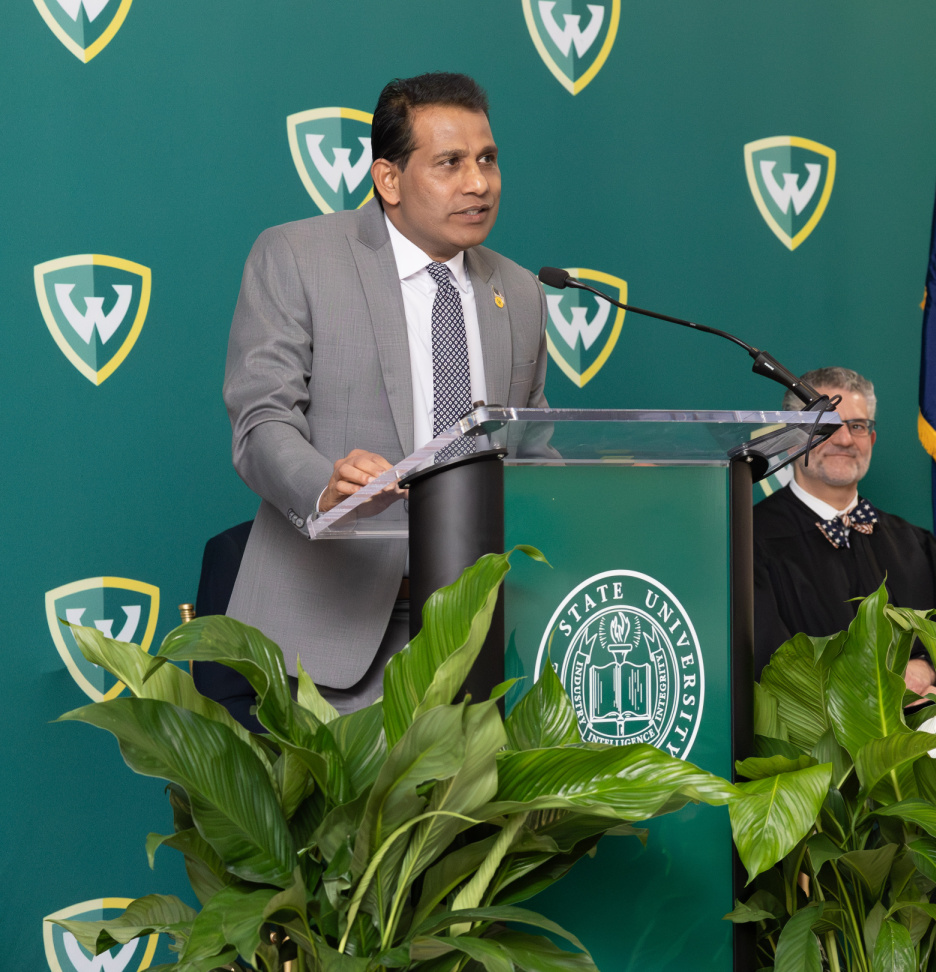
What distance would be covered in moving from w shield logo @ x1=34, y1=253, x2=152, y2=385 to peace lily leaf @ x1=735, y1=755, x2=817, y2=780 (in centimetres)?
188

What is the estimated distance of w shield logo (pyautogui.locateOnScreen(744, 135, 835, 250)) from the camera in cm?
349

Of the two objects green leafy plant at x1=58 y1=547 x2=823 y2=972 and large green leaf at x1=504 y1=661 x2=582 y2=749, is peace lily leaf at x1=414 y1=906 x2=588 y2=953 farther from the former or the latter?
large green leaf at x1=504 y1=661 x2=582 y2=749

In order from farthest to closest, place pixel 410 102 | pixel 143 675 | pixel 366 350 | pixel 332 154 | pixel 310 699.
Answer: pixel 332 154 < pixel 410 102 < pixel 366 350 < pixel 310 699 < pixel 143 675

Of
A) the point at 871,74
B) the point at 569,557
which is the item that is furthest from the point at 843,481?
the point at 569,557

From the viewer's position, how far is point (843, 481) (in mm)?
3340

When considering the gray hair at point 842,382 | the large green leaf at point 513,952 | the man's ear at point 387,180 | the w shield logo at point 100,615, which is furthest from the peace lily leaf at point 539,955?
the gray hair at point 842,382

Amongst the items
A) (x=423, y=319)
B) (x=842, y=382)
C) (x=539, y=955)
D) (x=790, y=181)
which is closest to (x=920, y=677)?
(x=842, y=382)

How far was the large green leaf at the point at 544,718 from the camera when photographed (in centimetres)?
130

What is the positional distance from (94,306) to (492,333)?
1244 millimetres

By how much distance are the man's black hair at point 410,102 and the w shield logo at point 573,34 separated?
55.1 inches

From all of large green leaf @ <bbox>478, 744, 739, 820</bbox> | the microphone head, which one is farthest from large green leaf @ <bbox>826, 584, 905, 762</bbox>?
the microphone head

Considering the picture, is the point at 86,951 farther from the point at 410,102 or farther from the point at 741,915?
the point at 410,102

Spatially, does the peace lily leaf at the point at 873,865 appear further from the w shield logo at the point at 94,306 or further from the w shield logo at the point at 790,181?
the w shield logo at the point at 790,181

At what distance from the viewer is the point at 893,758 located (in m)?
1.46
